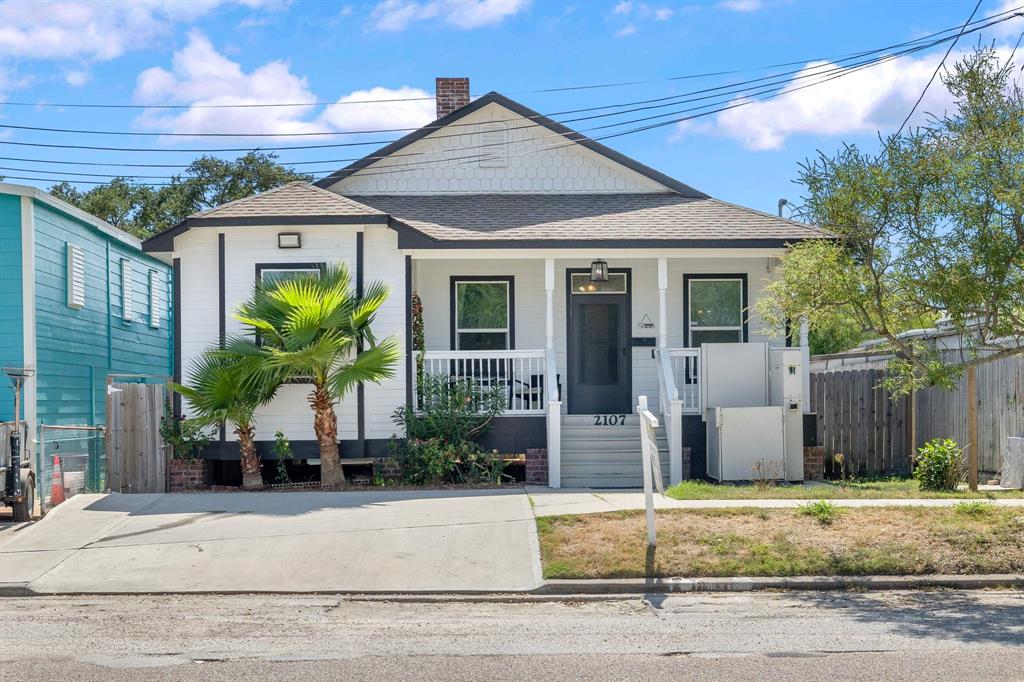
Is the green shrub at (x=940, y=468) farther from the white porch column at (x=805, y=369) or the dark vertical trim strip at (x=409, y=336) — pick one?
the dark vertical trim strip at (x=409, y=336)

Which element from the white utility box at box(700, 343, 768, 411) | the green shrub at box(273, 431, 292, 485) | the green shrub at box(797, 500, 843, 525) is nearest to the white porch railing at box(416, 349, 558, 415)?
the green shrub at box(273, 431, 292, 485)

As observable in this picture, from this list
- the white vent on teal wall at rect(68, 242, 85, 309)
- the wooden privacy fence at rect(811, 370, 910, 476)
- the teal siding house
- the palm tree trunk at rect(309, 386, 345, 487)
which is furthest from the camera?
the white vent on teal wall at rect(68, 242, 85, 309)

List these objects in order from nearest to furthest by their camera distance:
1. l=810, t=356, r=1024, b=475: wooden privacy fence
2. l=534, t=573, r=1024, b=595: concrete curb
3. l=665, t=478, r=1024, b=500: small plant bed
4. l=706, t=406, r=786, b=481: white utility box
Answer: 1. l=534, t=573, r=1024, b=595: concrete curb
2. l=665, t=478, r=1024, b=500: small plant bed
3. l=706, t=406, r=786, b=481: white utility box
4. l=810, t=356, r=1024, b=475: wooden privacy fence

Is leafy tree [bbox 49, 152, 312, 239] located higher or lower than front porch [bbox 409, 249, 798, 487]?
higher

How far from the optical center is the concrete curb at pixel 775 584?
9094 millimetres

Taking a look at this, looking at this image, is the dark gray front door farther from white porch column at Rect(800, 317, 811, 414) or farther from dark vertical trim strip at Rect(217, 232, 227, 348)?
dark vertical trim strip at Rect(217, 232, 227, 348)

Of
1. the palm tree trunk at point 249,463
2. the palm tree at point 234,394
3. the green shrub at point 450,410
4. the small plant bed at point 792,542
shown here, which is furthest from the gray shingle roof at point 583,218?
the small plant bed at point 792,542

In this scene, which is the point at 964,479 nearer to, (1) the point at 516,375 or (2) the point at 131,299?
(1) the point at 516,375

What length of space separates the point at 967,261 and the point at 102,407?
52.9ft

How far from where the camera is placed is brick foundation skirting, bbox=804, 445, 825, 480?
1535cm

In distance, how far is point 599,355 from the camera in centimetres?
1733

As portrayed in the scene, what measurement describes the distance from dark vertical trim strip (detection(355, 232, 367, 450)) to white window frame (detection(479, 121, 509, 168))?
4.05 metres

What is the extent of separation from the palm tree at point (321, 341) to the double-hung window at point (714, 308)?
5464 millimetres

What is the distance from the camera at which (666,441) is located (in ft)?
50.5
